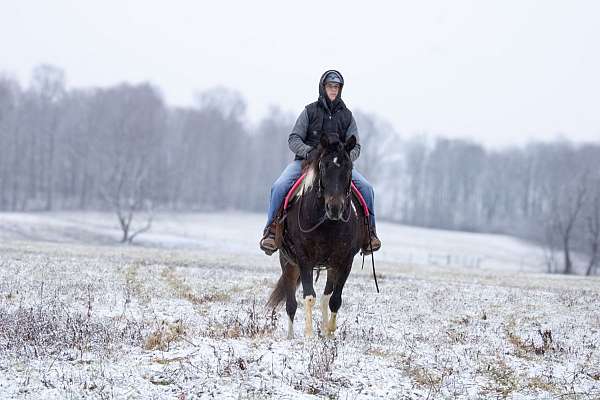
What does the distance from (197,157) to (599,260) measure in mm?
52338

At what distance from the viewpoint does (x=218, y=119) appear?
83062mm

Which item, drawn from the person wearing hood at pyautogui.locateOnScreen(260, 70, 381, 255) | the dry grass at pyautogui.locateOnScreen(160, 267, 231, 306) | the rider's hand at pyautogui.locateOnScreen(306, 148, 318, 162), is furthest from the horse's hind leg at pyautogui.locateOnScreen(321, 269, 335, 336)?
the dry grass at pyautogui.locateOnScreen(160, 267, 231, 306)

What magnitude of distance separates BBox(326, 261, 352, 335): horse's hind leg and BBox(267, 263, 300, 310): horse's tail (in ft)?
4.06

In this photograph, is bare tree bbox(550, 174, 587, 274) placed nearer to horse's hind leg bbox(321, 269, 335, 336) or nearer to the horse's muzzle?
horse's hind leg bbox(321, 269, 335, 336)

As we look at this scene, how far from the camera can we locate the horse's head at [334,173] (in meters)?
7.51

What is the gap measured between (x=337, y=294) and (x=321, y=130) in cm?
280

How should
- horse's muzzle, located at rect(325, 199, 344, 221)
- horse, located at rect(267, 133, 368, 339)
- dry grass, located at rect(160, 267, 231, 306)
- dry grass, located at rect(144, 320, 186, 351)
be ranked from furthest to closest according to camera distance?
dry grass, located at rect(160, 267, 231, 306) → horse, located at rect(267, 133, 368, 339) → horse's muzzle, located at rect(325, 199, 344, 221) → dry grass, located at rect(144, 320, 186, 351)

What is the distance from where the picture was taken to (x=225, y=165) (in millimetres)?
82562

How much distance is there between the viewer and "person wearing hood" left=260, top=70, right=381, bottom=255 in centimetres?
962

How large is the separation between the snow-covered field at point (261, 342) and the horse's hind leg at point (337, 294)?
326mm

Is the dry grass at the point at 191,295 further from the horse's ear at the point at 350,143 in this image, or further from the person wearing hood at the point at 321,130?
the horse's ear at the point at 350,143

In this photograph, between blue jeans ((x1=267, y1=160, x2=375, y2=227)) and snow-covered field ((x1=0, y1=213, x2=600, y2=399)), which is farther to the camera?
blue jeans ((x1=267, y1=160, x2=375, y2=227))

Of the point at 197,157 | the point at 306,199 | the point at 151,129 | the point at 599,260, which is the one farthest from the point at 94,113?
the point at 306,199

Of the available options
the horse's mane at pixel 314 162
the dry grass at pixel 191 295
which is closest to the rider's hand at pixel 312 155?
the horse's mane at pixel 314 162
